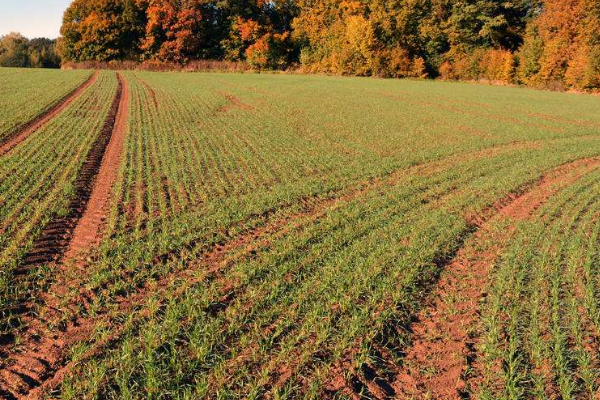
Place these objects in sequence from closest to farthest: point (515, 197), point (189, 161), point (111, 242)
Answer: point (111, 242) < point (515, 197) < point (189, 161)

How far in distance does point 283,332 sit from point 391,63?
77.6 metres

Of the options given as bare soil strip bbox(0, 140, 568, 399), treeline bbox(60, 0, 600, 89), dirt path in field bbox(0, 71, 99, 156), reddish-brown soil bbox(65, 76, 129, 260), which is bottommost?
bare soil strip bbox(0, 140, 568, 399)

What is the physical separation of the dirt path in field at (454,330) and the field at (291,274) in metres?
0.03

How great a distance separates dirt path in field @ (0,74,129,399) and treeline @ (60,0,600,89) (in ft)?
239

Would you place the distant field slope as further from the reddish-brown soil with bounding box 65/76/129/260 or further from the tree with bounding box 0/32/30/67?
the tree with bounding box 0/32/30/67

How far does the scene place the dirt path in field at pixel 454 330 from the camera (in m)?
5.18

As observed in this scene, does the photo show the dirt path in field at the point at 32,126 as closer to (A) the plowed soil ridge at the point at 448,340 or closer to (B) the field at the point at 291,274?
(B) the field at the point at 291,274

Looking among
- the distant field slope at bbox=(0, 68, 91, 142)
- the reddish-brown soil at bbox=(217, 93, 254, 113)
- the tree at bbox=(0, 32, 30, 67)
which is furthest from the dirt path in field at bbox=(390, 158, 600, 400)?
the tree at bbox=(0, 32, 30, 67)

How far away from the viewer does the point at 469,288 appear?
741 centimetres

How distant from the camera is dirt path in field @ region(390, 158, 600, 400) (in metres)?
5.18

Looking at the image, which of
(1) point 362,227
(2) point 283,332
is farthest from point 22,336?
(1) point 362,227

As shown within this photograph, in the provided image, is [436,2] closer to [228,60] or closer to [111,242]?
[228,60]

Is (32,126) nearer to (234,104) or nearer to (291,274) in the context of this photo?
(234,104)

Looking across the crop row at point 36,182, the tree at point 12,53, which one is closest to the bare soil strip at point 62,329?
the crop row at point 36,182
